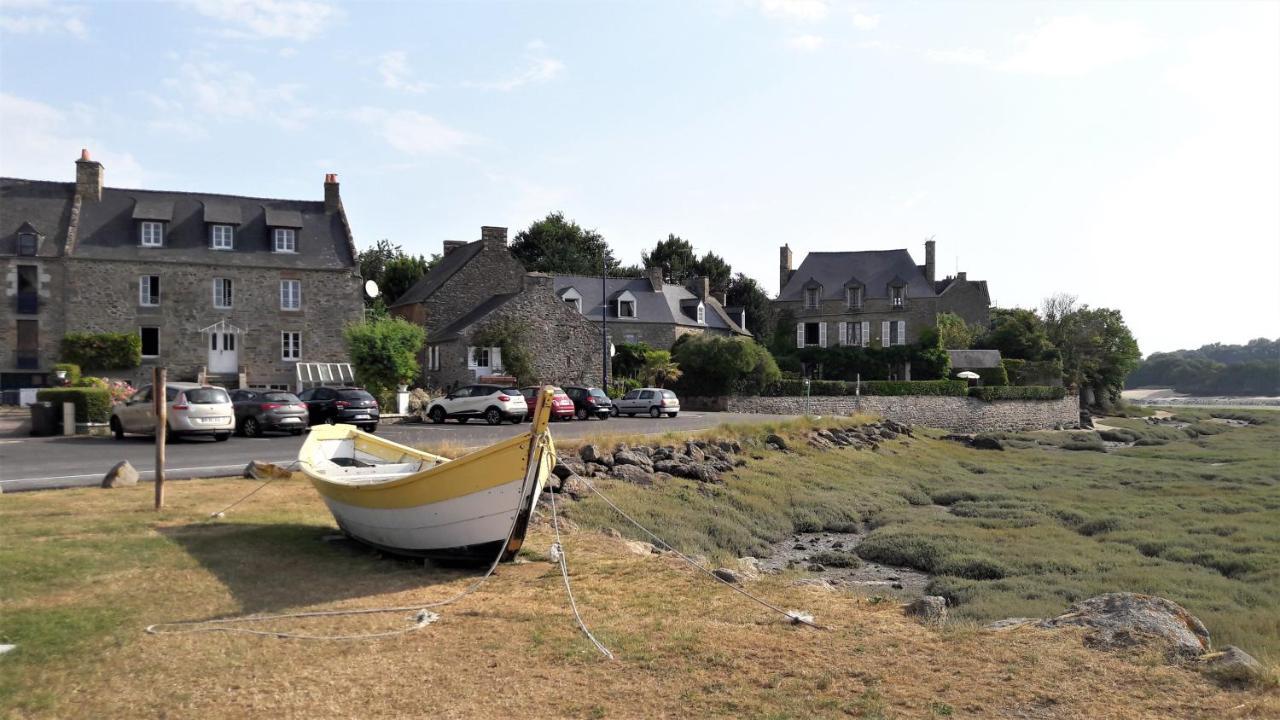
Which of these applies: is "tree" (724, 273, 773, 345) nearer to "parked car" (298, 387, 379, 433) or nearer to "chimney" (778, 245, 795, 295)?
"chimney" (778, 245, 795, 295)

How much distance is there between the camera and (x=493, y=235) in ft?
153

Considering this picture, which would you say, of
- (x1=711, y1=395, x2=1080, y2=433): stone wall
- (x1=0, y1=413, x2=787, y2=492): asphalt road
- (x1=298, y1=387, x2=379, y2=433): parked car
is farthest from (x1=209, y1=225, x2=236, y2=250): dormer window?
(x1=711, y1=395, x2=1080, y2=433): stone wall

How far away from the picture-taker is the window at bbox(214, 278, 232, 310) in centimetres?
3781

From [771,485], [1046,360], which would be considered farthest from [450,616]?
[1046,360]

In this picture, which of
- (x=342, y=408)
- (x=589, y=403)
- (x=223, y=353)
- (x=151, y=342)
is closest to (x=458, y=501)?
(x=342, y=408)

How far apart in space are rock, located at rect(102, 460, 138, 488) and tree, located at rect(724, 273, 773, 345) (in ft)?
186

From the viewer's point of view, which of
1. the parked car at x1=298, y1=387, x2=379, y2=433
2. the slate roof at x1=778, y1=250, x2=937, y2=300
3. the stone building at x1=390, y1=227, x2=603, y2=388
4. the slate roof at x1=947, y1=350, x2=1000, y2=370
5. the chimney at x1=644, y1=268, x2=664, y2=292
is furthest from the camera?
the slate roof at x1=778, y1=250, x2=937, y2=300

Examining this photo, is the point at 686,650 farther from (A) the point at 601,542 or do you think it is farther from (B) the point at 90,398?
(B) the point at 90,398

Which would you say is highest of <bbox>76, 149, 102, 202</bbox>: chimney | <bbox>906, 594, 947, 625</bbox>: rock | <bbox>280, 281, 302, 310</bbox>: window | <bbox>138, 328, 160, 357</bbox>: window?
<bbox>76, 149, 102, 202</bbox>: chimney

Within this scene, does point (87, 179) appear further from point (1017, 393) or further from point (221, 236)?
point (1017, 393)

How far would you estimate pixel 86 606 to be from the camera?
25.2 feet

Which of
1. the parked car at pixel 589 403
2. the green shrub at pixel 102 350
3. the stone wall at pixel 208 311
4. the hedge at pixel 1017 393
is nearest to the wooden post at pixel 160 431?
the parked car at pixel 589 403

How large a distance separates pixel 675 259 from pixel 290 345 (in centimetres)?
4159

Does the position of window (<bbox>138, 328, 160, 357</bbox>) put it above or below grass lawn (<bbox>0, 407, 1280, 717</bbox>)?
above
